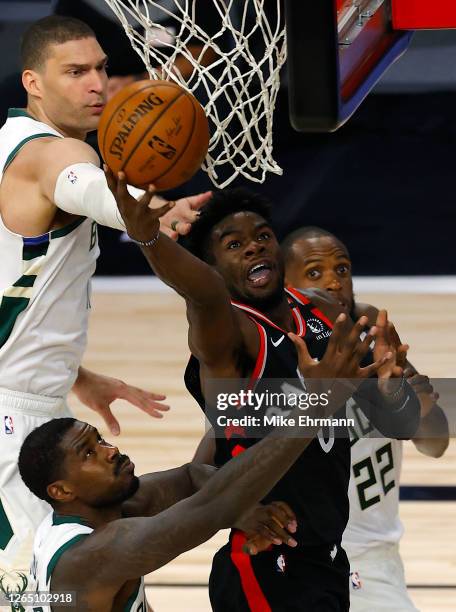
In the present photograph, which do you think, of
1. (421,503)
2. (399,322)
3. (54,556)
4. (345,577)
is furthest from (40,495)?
(399,322)

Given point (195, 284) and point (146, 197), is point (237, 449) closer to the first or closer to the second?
point (195, 284)

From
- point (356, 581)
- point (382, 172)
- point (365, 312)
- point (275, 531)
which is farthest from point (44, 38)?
point (382, 172)

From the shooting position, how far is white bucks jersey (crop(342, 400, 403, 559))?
371cm

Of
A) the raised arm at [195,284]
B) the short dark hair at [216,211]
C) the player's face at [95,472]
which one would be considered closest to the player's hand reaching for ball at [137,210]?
the raised arm at [195,284]

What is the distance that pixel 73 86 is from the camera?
3541 millimetres

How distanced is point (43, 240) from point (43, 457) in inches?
24.9

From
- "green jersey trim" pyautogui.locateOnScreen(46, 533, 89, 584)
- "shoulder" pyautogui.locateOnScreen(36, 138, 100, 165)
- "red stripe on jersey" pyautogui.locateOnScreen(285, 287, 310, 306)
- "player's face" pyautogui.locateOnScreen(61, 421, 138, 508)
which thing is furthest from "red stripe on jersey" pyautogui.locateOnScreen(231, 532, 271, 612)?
"shoulder" pyautogui.locateOnScreen(36, 138, 100, 165)

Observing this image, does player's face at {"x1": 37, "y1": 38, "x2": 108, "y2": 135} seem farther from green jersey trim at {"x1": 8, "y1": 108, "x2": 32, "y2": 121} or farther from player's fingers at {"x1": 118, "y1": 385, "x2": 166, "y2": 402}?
player's fingers at {"x1": 118, "y1": 385, "x2": 166, "y2": 402}

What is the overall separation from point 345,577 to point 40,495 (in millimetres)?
840

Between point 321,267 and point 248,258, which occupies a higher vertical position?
point 248,258

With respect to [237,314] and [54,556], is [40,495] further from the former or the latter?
[237,314]

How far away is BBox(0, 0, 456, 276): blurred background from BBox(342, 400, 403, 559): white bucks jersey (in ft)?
17.0

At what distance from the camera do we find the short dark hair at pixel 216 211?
3510mm

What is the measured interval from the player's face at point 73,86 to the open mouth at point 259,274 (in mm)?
614
